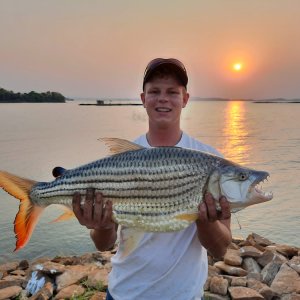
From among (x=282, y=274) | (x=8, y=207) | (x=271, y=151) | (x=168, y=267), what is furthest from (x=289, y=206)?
(x=271, y=151)

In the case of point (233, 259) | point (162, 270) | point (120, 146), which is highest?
point (120, 146)

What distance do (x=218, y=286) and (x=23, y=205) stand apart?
4198mm

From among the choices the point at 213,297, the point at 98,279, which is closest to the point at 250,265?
the point at 213,297

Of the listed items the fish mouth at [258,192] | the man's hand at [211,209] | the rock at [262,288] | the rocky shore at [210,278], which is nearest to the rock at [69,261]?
the rocky shore at [210,278]

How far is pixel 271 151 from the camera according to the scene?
91.4 feet

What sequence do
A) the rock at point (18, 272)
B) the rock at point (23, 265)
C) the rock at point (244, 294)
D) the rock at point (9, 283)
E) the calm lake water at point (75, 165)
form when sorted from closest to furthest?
the rock at point (244, 294) → the rock at point (9, 283) → the rock at point (18, 272) → the rock at point (23, 265) → the calm lake water at point (75, 165)

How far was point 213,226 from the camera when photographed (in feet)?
10.2

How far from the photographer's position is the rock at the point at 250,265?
8042 mm

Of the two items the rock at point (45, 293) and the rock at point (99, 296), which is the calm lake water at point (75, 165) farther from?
the rock at point (99, 296)

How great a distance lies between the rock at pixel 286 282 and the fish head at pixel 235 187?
4447 millimetres

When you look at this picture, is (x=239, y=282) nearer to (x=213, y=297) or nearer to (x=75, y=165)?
(x=213, y=297)

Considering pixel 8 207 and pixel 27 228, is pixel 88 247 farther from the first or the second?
pixel 27 228

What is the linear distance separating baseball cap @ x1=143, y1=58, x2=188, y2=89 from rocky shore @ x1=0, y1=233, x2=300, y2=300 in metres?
3.82

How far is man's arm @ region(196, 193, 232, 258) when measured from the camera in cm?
294
